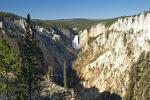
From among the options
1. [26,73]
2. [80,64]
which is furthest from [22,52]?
[80,64]

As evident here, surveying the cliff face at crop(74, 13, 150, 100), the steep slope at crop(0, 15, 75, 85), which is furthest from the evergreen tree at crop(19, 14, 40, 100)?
the cliff face at crop(74, 13, 150, 100)

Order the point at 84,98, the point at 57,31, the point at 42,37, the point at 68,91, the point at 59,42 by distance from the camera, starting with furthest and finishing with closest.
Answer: the point at 57,31
the point at 59,42
the point at 42,37
the point at 84,98
the point at 68,91

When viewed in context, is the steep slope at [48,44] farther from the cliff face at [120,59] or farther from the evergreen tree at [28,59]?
the evergreen tree at [28,59]

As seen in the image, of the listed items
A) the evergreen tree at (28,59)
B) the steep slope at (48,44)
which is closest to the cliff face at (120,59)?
the steep slope at (48,44)

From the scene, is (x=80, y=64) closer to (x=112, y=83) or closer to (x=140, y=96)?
(x=112, y=83)

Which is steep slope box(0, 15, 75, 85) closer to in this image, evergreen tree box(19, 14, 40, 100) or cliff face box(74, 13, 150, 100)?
cliff face box(74, 13, 150, 100)

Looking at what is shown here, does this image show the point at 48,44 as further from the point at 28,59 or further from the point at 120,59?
the point at 28,59

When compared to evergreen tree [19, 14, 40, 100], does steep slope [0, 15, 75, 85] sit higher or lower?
lower

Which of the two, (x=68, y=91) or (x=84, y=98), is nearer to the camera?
(x=68, y=91)

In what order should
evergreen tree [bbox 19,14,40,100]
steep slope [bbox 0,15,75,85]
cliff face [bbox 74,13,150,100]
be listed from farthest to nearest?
steep slope [bbox 0,15,75,85] → cliff face [bbox 74,13,150,100] → evergreen tree [bbox 19,14,40,100]
